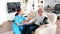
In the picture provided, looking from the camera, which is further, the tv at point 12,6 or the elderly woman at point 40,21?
the tv at point 12,6

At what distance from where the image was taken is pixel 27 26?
2.85 metres

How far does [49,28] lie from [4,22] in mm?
3378

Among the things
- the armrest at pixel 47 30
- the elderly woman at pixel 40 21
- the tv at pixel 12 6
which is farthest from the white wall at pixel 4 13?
the armrest at pixel 47 30

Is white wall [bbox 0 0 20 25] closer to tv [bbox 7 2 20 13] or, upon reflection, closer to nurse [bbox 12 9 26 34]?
tv [bbox 7 2 20 13]

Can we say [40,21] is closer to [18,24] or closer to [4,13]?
[18,24]

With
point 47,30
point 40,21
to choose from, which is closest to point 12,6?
point 40,21

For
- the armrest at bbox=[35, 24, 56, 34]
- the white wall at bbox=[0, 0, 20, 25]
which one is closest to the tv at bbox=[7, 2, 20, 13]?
the white wall at bbox=[0, 0, 20, 25]

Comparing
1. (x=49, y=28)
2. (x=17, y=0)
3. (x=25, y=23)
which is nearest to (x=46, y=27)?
(x=49, y=28)

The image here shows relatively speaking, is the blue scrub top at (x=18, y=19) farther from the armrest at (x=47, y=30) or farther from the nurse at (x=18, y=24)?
the armrest at (x=47, y=30)

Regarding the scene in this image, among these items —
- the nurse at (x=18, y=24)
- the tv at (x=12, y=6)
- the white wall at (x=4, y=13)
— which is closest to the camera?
the nurse at (x=18, y=24)

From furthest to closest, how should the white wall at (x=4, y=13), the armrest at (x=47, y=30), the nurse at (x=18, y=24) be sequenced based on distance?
the white wall at (x=4, y=13) → the nurse at (x=18, y=24) → the armrest at (x=47, y=30)

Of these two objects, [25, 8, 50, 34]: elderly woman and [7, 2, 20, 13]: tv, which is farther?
[7, 2, 20, 13]: tv

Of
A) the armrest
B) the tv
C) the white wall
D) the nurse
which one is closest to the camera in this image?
the armrest

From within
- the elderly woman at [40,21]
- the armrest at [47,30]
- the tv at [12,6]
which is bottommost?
the armrest at [47,30]
